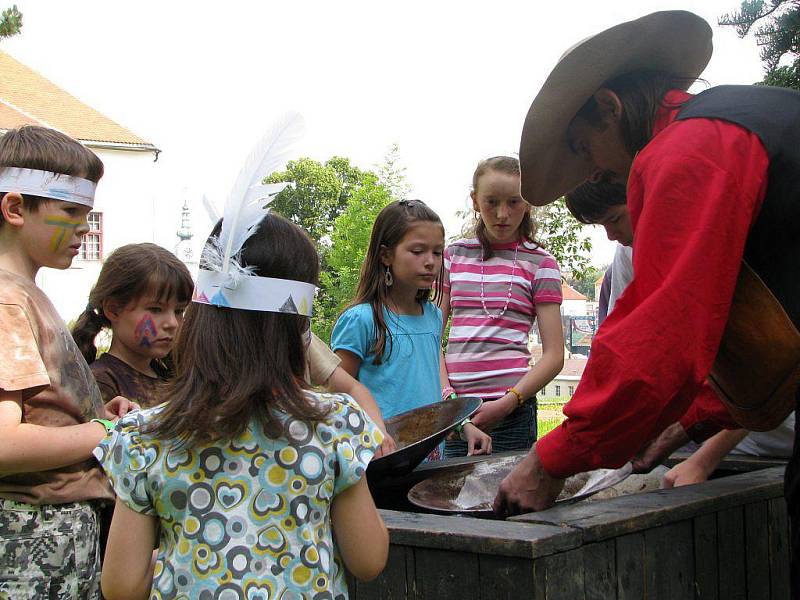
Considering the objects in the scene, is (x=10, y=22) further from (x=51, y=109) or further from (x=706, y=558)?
(x=51, y=109)

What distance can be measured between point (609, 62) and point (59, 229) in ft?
4.27

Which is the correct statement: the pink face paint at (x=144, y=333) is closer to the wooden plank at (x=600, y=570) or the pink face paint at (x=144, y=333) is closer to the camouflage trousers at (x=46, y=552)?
the camouflage trousers at (x=46, y=552)

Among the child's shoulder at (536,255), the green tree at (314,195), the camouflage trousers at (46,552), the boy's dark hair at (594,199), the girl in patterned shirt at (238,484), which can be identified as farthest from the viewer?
the green tree at (314,195)

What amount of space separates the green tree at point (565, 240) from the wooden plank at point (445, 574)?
8294mm

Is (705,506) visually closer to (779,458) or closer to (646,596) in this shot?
(646,596)

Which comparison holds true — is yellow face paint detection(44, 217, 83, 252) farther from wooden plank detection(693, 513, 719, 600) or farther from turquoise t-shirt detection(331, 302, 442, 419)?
wooden plank detection(693, 513, 719, 600)

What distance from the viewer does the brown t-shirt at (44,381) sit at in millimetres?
1812

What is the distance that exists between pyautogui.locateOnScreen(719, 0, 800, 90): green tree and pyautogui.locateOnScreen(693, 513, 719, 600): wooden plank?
2.85m

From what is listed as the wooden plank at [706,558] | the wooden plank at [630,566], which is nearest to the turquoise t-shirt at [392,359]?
the wooden plank at [706,558]

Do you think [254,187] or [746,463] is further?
[746,463]

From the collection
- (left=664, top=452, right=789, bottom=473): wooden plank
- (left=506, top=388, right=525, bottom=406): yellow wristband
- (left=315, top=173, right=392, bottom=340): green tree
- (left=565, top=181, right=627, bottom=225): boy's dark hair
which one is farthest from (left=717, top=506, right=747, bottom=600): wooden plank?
(left=315, top=173, right=392, bottom=340): green tree

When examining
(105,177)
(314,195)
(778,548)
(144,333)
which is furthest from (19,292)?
(314,195)

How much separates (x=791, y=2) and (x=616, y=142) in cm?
278

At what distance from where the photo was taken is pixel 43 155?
82.3 inches
